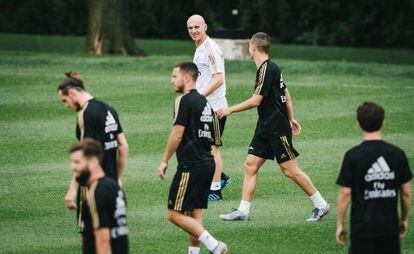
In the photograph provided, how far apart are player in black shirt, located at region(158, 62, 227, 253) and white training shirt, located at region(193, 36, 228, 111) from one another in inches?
141

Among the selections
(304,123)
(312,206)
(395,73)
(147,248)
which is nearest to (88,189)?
(147,248)

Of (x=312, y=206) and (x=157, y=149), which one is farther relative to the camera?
(x=157, y=149)

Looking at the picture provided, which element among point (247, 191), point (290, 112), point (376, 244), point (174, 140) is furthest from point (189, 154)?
point (376, 244)

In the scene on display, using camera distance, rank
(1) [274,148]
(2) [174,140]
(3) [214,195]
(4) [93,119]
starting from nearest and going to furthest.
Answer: (4) [93,119], (2) [174,140], (1) [274,148], (3) [214,195]

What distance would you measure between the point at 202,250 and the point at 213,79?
3.50 meters

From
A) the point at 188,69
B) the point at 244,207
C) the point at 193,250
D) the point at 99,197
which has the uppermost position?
the point at 188,69

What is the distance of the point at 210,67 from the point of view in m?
14.6

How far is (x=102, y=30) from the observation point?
2942 cm

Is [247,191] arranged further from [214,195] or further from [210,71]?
[210,71]

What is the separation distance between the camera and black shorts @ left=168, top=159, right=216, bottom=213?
10797 mm

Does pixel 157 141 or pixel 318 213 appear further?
pixel 157 141

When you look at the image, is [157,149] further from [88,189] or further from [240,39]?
[240,39]

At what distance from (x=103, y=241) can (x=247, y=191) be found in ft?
16.3

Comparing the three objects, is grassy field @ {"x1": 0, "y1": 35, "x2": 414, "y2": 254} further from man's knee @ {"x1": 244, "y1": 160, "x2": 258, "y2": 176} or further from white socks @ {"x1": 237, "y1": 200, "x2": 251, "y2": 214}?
man's knee @ {"x1": 244, "y1": 160, "x2": 258, "y2": 176}
